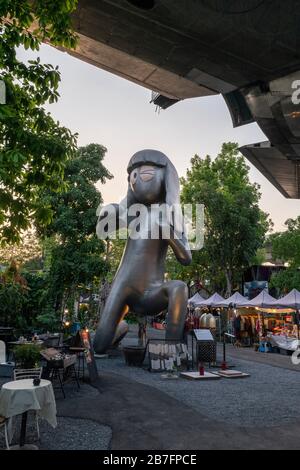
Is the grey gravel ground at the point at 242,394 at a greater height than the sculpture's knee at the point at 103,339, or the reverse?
the sculpture's knee at the point at 103,339

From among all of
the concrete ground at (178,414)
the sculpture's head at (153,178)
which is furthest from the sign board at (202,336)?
the sculpture's head at (153,178)

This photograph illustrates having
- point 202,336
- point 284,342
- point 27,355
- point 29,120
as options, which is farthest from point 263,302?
point 29,120

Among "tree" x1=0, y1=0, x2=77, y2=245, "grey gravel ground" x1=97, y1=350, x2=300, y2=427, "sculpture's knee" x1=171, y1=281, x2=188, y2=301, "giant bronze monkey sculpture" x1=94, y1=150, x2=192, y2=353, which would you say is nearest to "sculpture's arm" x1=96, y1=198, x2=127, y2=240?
"giant bronze monkey sculpture" x1=94, y1=150, x2=192, y2=353

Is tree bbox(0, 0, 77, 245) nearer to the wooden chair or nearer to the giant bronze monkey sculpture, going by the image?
the wooden chair

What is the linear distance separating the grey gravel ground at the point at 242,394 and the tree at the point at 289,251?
15.8 metres

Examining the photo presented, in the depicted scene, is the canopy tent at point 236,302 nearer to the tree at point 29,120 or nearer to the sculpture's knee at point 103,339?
the sculpture's knee at point 103,339

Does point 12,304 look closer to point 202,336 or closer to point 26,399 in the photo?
point 202,336

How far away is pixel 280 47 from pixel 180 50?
2239mm

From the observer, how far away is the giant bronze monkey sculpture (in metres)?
12.0

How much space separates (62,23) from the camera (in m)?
5.52

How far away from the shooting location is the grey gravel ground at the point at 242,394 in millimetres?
6645

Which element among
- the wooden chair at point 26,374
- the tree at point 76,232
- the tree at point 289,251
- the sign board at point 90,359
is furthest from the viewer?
the tree at point 289,251

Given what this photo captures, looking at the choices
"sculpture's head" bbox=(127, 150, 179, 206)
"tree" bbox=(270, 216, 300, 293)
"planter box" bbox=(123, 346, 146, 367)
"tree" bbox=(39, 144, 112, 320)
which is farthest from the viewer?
"tree" bbox=(270, 216, 300, 293)

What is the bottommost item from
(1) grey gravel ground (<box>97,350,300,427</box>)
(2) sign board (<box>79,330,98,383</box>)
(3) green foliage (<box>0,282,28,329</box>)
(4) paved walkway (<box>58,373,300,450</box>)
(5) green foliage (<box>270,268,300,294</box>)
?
(1) grey gravel ground (<box>97,350,300,427</box>)
